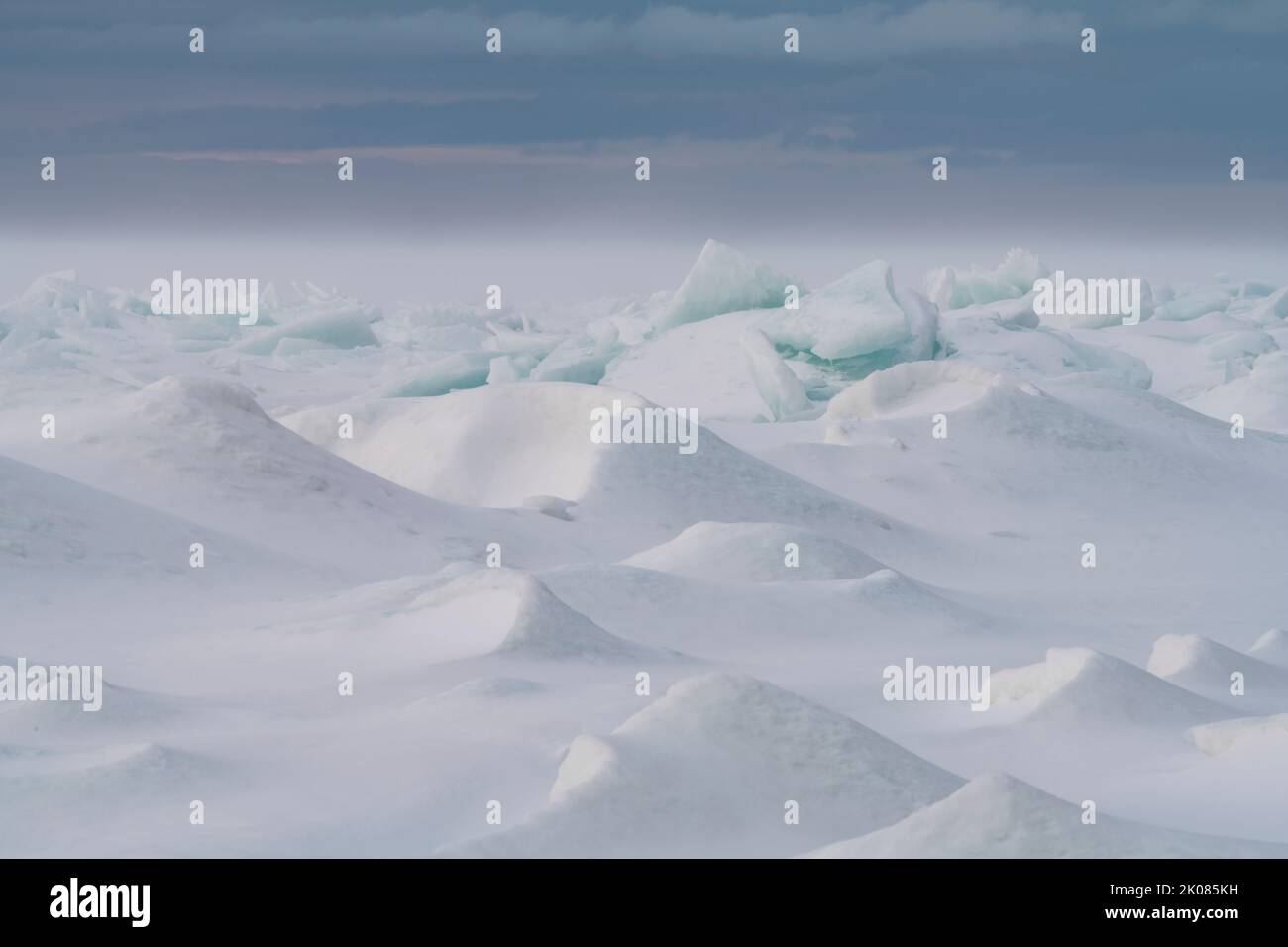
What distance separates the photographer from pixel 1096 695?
11.3 m

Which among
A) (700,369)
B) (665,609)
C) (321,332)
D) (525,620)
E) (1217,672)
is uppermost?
(321,332)

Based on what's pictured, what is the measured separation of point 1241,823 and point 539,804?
3.81 m

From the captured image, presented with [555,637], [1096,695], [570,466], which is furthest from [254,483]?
[1096,695]

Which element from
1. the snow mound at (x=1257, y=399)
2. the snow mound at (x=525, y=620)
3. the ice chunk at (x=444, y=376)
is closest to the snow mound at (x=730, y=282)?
the ice chunk at (x=444, y=376)

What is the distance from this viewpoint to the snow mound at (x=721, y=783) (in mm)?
7129

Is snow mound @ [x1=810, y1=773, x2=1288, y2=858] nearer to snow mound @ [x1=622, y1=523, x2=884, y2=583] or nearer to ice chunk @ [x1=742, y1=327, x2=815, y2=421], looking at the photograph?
snow mound @ [x1=622, y1=523, x2=884, y2=583]

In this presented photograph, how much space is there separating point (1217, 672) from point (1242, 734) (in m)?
3.82

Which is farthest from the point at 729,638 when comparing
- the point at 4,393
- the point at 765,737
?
the point at 4,393

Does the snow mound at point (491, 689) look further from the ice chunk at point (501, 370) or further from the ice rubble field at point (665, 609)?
the ice chunk at point (501, 370)

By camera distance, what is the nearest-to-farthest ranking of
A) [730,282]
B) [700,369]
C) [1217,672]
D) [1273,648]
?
[1217,672]
[1273,648]
[730,282]
[700,369]

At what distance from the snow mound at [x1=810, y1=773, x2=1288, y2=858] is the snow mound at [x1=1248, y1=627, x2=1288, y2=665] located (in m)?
9.29

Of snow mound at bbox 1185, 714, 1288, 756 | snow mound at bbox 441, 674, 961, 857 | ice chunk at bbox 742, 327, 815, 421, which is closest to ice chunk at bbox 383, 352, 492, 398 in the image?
ice chunk at bbox 742, 327, 815, 421

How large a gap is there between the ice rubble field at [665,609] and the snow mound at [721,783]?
2 centimetres

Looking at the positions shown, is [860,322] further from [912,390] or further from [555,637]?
[555,637]
